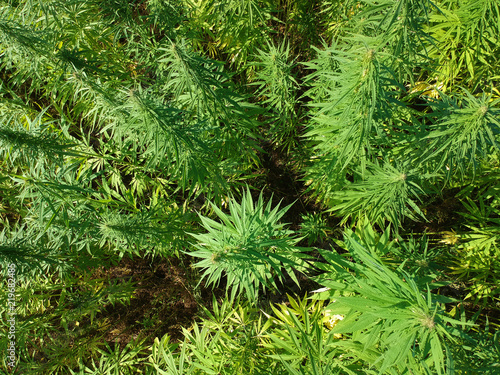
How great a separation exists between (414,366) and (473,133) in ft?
3.58

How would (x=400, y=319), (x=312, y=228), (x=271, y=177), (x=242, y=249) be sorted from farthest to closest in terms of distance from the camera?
(x=271, y=177)
(x=312, y=228)
(x=242, y=249)
(x=400, y=319)

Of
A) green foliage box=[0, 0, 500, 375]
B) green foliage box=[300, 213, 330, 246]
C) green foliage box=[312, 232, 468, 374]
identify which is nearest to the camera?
green foliage box=[312, 232, 468, 374]

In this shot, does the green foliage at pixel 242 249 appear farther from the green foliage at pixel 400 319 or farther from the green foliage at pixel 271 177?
the green foliage at pixel 400 319

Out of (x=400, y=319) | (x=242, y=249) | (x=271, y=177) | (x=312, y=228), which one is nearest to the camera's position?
(x=400, y=319)

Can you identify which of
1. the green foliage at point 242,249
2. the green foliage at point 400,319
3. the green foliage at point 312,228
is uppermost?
the green foliage at point 400,319

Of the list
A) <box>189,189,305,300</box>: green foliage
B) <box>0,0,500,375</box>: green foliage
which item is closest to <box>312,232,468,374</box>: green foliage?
<box>0,0,500,375</box>: green foliage

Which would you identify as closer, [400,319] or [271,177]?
[400,319]

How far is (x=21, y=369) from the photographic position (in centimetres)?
250

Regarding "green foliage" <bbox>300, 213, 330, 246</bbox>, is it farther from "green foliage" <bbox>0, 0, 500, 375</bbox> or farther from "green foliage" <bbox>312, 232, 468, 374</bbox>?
"green foliage" <bbox>312, 232, 468, 374</bbox>

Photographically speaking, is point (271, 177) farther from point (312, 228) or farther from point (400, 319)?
point (400, 319)

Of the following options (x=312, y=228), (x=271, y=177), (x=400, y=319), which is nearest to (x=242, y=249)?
(x=400, y=319)

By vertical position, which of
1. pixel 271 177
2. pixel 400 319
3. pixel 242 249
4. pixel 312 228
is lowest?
pixel 271 177

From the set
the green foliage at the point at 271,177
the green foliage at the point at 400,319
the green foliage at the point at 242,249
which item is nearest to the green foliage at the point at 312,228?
the green foliage at the point at 271,177

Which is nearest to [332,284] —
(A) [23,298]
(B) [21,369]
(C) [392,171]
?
(C) [392,171]
